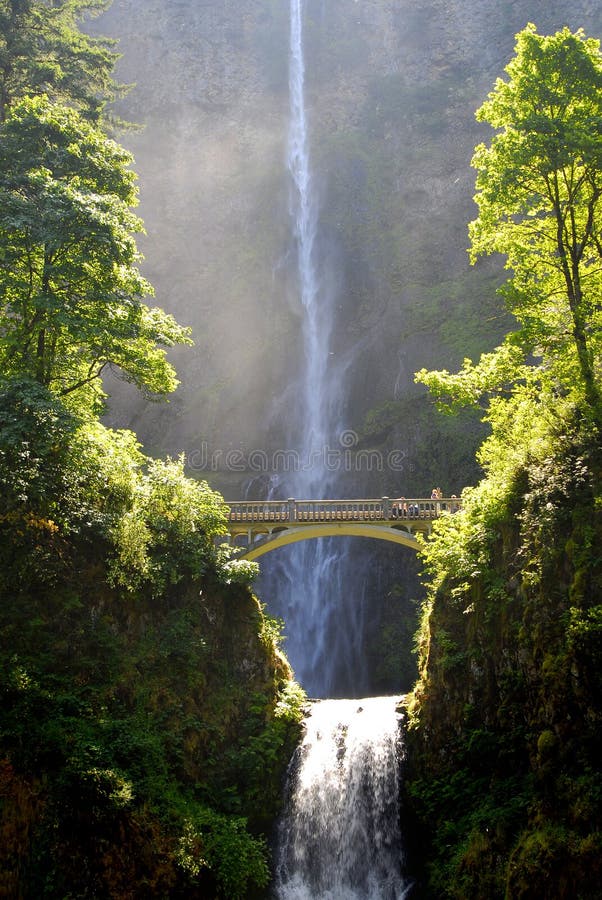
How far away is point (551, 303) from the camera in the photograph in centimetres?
1471

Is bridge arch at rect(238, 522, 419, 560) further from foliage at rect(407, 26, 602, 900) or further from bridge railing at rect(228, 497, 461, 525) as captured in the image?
foliage at rect(407, 26, 602, 900)

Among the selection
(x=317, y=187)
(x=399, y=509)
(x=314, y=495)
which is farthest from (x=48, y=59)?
(x=317, y=187)

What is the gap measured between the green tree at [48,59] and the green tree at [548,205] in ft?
39.5

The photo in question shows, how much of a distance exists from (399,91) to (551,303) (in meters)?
46.8

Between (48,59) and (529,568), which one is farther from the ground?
(48,59)

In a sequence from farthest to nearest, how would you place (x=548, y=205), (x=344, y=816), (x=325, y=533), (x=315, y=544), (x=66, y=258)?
(x=315, y=544), (x=325, y=533), (x=66, y=258), (x=344, y=816), (x=548, y=205)

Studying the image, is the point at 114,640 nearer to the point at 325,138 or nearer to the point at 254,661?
the point at 254,661

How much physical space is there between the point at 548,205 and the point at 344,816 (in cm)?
1449

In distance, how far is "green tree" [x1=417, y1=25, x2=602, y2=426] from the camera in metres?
13.2

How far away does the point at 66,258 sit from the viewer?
15.0 metres

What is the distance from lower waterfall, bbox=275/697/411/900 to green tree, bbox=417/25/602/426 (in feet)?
29.4

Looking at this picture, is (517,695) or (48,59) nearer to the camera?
(517,695)

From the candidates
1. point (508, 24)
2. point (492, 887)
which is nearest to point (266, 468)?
point (492, 887)

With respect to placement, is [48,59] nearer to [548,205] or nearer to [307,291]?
[548,205]
